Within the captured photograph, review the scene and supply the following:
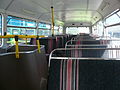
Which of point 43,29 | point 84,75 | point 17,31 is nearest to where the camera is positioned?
point 84,75

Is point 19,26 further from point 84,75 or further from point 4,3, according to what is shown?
point 84,75

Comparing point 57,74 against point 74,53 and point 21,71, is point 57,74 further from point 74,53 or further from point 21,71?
point 74,53

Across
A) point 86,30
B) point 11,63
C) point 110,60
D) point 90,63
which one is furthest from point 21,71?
point 86,30

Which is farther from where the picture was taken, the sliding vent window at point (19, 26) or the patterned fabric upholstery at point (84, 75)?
the sliding vent window at point (19, 26)

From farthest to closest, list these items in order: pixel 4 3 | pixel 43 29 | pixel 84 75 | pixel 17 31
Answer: pixel 43 29 < pixel 17 31 < pixel 4 3 < pixel 84 75

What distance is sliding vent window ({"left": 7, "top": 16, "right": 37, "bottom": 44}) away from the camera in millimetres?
4156

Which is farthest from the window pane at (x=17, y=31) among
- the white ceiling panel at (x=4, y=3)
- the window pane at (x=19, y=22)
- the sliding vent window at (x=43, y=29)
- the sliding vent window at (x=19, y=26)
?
the sliding vent window at (x=43, y=29)

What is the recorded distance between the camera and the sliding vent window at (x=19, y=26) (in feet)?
13.6

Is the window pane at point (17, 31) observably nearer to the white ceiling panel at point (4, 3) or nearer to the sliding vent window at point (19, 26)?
the sliding vent window at point (19, 26)

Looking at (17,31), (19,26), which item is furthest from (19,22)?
(17,31)

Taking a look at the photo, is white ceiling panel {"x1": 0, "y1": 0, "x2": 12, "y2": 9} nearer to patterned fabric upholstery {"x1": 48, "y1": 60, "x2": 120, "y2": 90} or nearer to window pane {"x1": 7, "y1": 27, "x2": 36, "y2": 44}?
window pane {"x1": 7, "y1": 27, "x2": 36, "y2": 44}

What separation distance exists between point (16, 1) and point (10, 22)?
0.63 meters

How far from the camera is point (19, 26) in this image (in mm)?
4676

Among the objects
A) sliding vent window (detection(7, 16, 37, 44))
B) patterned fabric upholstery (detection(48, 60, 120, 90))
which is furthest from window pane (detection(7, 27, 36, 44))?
patterned fabric upholstery (detection(48, 60, 120, 90))
